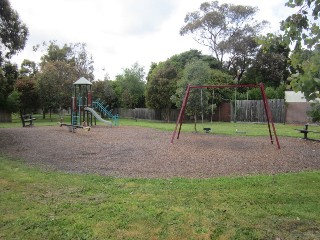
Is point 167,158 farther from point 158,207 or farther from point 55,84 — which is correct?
point 55,84

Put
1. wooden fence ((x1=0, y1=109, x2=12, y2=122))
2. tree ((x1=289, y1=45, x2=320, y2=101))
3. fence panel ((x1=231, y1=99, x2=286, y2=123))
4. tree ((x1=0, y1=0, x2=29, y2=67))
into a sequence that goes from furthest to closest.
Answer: wooden fence ((x1=0, y1=109, x2=12, y2=122)), fence panel ((x1=231, y1=99, x2=286, y2=123)), tree ((x1=0, y1=0, x2=29, y2=67)), tree ((x1=289, y1=45, x2=320, y2=101))

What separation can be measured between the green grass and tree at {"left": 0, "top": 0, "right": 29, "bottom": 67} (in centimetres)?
1388

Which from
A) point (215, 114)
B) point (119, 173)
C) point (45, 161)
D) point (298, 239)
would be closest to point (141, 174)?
point (119, 173)

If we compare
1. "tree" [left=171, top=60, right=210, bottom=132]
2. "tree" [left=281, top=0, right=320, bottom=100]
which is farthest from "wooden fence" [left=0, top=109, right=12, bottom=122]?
"tree" [left=281, top=0, right=320, bottom=100]

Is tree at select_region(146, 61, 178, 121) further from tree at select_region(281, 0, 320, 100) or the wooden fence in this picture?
tree at select_region(281, 0, 320, 100)

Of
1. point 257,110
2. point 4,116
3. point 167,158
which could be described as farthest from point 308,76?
point 4,116

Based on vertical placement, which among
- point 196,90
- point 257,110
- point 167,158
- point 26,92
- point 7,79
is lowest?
point 167,158

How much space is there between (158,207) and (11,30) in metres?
17.9

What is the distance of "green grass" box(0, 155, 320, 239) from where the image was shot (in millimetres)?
4641

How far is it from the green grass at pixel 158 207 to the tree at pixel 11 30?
1388 cm

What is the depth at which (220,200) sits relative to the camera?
237 inches

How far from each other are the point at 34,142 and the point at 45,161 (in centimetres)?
509

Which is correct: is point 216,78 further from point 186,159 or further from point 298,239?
point 298,239

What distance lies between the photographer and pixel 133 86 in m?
49.9
